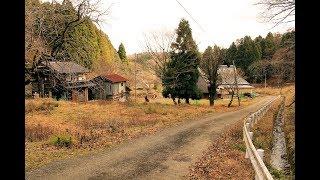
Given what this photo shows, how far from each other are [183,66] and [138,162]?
3551cm

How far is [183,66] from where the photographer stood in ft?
155

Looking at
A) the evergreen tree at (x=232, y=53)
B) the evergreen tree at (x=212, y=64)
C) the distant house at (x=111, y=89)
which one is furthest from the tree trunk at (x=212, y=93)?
the evergreen tree at (x=232, y=53)

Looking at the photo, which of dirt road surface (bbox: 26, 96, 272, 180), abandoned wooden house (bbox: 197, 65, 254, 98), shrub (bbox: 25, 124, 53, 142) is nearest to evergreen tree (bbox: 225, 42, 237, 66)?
abandoned wooden house (bbox: 197, 65, 254, 98)

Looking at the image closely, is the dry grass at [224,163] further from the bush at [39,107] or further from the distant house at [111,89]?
the distant house at [111,89]

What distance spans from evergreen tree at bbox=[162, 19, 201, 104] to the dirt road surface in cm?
2991

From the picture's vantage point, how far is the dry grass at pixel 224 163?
11016mm

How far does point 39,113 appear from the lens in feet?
93.8

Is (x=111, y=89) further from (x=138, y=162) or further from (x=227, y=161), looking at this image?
(x=227, y=161)

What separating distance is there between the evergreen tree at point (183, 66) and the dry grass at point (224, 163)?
30726mm

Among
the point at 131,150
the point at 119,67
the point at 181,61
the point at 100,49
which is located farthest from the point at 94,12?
the point at 119,67

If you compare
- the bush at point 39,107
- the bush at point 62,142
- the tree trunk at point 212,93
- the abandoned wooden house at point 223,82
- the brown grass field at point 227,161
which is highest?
the abandoned wooden house at point 223,82

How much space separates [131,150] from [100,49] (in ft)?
255

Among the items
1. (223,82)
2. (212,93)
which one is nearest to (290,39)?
(212,93)
